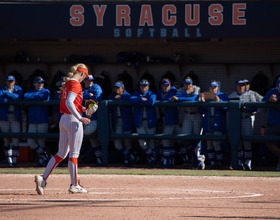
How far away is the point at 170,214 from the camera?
238 inches

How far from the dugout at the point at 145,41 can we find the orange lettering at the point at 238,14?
20mm

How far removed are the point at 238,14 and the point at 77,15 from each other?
11.0 ft

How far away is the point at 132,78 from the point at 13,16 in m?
3.02

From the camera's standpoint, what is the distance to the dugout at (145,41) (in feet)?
38.2

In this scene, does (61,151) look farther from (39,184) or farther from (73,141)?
(39,184)

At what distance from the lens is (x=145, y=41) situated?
43.7 ft

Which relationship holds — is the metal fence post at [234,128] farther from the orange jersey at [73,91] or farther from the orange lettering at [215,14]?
the orange jersey at [73,91]

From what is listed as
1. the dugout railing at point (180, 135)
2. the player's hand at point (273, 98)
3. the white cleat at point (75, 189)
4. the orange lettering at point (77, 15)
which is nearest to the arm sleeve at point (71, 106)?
the white cleat at point (75, 189)

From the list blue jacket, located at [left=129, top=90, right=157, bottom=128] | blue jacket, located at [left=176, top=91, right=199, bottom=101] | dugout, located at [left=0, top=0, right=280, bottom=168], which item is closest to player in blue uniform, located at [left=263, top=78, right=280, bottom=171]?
dugout, located at [left=0, top=0, right=280, bottom=168]

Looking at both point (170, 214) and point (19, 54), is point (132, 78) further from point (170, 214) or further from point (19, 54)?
point (170, 214)

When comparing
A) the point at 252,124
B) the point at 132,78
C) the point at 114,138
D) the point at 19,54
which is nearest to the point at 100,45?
the point at 132,78

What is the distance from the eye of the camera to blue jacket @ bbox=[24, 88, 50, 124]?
37.8 feet

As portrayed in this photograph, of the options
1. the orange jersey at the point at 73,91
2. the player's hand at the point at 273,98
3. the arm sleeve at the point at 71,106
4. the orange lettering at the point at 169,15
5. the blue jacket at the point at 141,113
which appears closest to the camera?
the arm sleeve at the point at 71,106

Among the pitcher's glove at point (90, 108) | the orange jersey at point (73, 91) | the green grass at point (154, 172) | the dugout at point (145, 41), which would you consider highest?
the dugout at point (145, 41)
